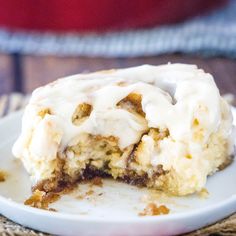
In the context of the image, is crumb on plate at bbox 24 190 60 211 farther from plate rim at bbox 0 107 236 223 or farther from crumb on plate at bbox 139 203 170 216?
crumb on plate at bbox 139 203 170 216

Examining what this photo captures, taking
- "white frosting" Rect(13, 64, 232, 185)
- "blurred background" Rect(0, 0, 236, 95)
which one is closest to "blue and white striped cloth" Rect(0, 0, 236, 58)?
"blurred background" Rect(0, 0, 236, 95)

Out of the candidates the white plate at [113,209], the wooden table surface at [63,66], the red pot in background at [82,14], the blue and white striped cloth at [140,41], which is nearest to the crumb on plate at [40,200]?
the white plate at [113,209]

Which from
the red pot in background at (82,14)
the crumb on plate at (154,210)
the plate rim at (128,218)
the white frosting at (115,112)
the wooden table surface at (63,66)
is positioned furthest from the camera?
the red pot in background at (82,14)

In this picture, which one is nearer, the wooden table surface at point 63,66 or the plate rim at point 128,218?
the plate rim at point 128,218

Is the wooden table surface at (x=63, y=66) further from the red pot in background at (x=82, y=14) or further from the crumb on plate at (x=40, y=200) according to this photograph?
the crumb on plate at (x=40, y=200)

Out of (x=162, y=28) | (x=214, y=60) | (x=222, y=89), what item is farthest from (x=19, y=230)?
(x=162, y=28)
